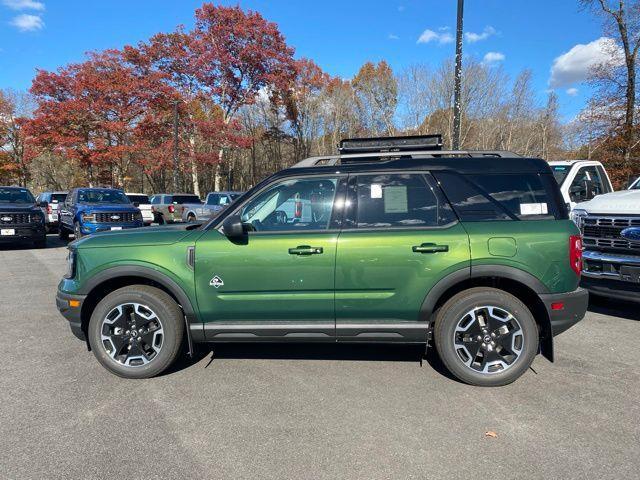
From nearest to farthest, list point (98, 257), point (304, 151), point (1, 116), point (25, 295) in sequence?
point (98, 257), point (25, 295), point (304, 151), point (1, 116)

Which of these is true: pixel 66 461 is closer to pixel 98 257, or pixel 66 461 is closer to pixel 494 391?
pixel 98 257

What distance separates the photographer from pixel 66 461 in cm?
258

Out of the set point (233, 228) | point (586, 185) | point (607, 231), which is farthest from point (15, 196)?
point (586, 185)

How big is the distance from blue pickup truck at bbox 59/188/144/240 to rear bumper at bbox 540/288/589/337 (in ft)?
37.9

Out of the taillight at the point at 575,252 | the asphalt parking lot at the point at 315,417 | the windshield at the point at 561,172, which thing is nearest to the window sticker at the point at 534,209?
the taillight at the point at 575,252

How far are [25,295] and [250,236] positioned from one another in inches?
219

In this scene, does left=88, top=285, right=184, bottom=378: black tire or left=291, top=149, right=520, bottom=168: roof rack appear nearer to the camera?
left=88, top=285, right=184, bottom=378: black tire

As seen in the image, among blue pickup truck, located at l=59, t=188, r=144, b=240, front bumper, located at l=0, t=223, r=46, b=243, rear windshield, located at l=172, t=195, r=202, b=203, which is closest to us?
front bumper, located at l=0, t=223, r=46, b=243

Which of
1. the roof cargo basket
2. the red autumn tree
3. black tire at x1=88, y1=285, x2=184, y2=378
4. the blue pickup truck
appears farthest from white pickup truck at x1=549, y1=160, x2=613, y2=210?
the red autumn tree

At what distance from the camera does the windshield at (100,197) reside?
1332 centimetres

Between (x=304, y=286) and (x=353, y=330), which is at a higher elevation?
(x=304, y=286)

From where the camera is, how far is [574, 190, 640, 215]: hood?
519 cm

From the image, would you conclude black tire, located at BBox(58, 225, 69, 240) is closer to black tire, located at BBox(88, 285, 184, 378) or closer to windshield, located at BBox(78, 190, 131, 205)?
windshield, located at BBox(78, 190, 131, 205)

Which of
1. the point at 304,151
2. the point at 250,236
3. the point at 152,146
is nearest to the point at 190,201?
the point at 152,146
